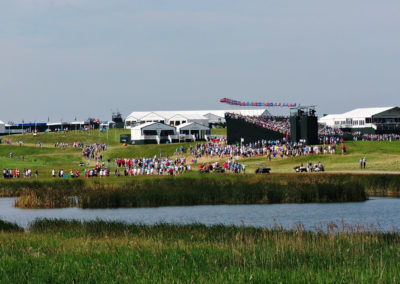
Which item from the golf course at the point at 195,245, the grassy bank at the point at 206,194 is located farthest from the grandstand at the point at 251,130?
the golf course at the point at 195,245

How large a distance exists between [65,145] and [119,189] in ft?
283

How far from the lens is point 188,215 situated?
45375 mm

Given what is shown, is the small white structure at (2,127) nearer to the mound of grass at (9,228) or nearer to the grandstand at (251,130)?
the grandstand at (251,130)

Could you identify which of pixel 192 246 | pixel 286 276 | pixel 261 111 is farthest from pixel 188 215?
pixel 261 111

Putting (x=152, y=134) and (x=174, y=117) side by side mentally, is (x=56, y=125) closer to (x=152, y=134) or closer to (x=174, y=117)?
(x=174, y=117)

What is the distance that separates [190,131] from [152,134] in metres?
8.36

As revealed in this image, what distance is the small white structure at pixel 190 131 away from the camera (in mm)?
135875

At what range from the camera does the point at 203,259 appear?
22094mm

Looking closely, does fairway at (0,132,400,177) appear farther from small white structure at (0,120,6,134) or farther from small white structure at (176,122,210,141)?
small white structure at (0,120,6,134)

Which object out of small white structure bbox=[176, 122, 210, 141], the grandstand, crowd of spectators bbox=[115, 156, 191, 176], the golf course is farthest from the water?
small white structure bbox=[176, 122, 210, 141]

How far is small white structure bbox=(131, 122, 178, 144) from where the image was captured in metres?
132

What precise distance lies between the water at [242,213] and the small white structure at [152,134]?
3122 inches

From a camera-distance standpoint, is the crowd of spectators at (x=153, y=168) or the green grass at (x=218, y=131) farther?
the green grass at (x=218, y=131)

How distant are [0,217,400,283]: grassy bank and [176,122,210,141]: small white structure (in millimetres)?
107671
